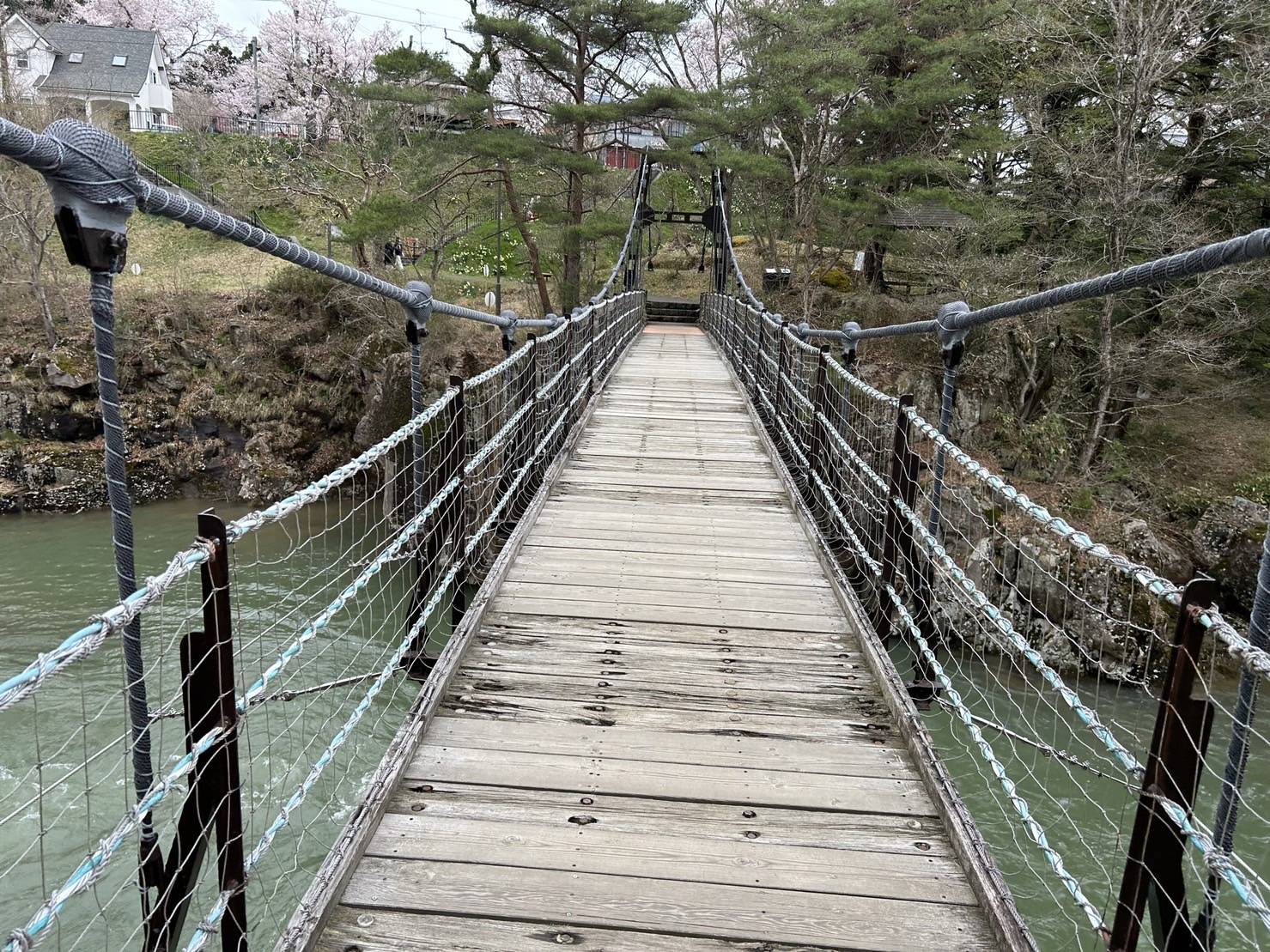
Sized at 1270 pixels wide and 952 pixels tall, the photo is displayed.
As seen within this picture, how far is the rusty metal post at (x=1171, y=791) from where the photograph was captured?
118 cm

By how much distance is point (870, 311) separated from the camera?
45.4 ft

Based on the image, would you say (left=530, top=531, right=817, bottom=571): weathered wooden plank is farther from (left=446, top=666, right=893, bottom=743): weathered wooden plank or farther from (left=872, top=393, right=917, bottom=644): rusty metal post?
(left=446, top=666, right=893, bottom=743): weathered wooden plank

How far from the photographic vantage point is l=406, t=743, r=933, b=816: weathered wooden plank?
6.31ft

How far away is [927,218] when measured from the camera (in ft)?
47.6

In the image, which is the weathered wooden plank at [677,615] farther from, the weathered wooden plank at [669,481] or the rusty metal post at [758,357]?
the rusty metal post at [758,357]

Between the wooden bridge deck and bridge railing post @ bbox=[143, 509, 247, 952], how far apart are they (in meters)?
0.25

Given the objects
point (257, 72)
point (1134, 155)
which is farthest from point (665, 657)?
point (257, 72)

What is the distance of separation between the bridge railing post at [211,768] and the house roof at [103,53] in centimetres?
3108

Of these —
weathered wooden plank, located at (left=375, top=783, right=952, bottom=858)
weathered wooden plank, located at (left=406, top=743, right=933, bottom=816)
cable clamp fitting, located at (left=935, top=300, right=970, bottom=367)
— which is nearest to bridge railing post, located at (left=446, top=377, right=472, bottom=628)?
weathered wooden plank, located at (left=406, top=743, right=933, bottom=816)

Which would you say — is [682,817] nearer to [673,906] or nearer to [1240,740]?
[673,906]

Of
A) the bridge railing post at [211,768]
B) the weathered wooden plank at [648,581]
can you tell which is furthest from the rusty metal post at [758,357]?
the bridge railing post at [211,768]

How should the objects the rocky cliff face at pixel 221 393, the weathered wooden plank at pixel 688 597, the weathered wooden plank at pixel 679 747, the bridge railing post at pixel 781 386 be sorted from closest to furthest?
the weathered wooden plank at pixel 679 747
the weathered wooden plank at pixel 688 597
the bridge railing post at pixel 781 386
the rocky cliff face at pixel 221 393

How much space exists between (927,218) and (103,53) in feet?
87.3

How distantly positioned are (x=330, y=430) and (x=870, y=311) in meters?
9.45
